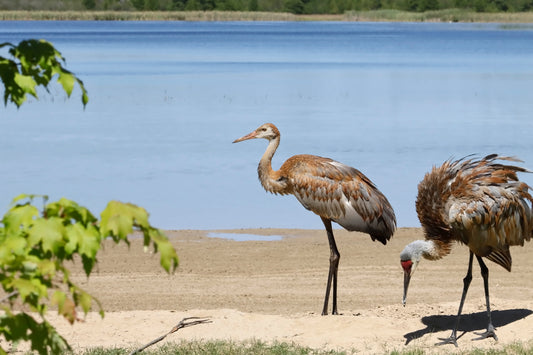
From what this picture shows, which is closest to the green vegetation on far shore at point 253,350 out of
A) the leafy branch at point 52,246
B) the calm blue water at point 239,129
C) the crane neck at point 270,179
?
the crane neck at point 270,179

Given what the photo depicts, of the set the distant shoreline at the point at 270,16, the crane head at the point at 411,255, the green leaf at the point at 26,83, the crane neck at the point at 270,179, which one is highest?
the green leaf at the point at 26,83

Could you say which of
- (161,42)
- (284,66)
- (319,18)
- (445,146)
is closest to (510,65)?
(284,66)

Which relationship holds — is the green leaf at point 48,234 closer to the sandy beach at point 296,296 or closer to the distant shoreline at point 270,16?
the sandy beach at point 296,296

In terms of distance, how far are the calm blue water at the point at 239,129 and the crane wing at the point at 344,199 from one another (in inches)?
132

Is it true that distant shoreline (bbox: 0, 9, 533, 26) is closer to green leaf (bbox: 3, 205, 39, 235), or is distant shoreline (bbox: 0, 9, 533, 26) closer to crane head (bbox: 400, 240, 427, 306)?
crane head (bbox: 400, 240, 427, 306)

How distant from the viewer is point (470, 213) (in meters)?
8.48

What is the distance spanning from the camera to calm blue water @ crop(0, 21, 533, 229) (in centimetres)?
1928

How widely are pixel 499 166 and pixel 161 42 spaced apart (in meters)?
75.5

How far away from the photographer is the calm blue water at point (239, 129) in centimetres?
1928

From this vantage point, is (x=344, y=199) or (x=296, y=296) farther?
(x=296, y=296)

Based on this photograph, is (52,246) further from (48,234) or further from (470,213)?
(470,213)

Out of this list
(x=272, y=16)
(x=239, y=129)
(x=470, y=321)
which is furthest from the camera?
(x=272, y=16)

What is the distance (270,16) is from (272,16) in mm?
700

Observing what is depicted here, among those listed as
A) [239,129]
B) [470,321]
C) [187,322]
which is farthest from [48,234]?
[239,129]
